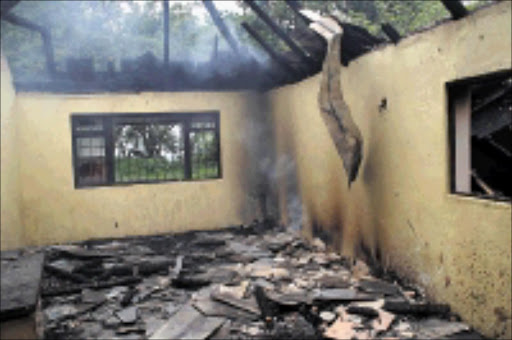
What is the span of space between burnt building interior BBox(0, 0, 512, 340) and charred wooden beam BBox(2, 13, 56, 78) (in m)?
0.03

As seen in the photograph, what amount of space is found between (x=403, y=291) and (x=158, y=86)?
6.74m

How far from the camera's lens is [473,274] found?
437 cm

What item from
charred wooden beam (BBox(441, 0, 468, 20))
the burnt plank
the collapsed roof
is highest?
the collapsed roof

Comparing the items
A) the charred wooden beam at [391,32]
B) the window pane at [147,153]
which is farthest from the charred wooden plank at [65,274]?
the charred wooden beam at [391,32]

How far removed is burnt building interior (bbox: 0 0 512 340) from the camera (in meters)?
4.65

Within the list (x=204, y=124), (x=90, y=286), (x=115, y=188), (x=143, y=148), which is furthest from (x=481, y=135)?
(x=143, y=148)

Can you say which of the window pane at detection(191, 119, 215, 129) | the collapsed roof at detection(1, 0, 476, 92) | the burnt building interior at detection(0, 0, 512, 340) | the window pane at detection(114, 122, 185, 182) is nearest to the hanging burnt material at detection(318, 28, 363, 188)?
the burnt building interior at detection(0, 0, 512, 340)

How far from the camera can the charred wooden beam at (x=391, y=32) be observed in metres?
5.23

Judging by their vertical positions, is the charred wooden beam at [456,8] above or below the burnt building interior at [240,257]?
above

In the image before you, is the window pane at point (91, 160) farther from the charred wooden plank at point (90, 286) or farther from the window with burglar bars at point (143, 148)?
the charred wooden plank at point (90, 286)

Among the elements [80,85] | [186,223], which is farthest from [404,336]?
[80,85]

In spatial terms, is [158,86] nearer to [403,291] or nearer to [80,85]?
[80,85]

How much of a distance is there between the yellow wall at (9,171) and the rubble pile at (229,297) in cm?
83

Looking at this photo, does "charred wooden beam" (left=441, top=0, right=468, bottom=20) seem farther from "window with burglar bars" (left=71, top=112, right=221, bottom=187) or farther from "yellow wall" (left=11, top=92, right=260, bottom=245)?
"window with burglar bars" (left=71, top=112, right=221, bottom=187)
